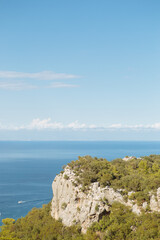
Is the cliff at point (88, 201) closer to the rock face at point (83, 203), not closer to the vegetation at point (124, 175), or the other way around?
the rock face at point (83, 203)

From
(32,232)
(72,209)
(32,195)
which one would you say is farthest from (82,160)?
(32,195)

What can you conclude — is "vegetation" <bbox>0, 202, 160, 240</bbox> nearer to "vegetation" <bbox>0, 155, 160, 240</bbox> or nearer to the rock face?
"vegetation" <bbox>0, 155, 160, 240</bbox>

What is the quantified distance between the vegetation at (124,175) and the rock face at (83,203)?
74 centimetres

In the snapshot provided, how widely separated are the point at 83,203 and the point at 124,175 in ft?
25.9

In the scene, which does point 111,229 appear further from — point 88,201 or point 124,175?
point 124,175

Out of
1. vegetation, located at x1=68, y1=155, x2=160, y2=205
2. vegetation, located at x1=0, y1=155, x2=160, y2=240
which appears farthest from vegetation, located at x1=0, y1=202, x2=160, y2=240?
vegetation, located at x1=68, y1=155, x2=160, y2=205

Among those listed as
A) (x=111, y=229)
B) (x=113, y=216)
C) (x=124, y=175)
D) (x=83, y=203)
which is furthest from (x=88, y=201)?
(x=124, y=175)

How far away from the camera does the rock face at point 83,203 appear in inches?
1196

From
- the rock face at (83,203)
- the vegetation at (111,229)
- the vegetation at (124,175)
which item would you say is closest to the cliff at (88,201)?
the rock face at (83,203)

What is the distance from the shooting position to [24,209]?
82312 mm

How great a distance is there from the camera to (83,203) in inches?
1256

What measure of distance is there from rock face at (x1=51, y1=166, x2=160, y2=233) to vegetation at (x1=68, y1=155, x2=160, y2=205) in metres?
0.74

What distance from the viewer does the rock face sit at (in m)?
30.4

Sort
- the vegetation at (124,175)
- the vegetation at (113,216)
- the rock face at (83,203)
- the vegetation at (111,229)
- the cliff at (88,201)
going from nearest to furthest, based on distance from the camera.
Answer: the vegetation at (111,229) < the vegetation at (113,216) < the cliff at (88,201) < the rock face at (83,203) < the vegetation at (124,175)
